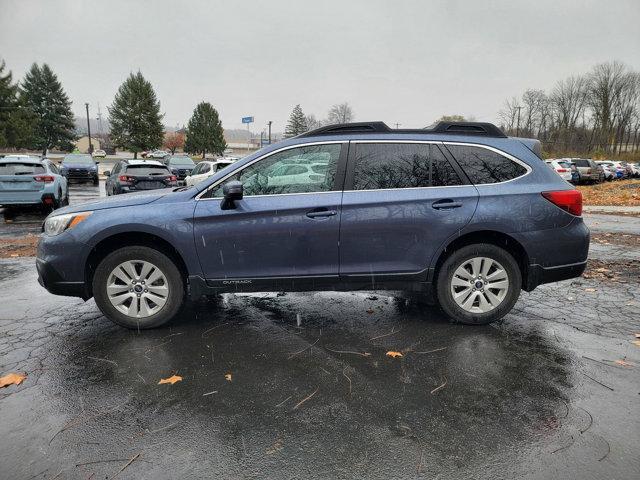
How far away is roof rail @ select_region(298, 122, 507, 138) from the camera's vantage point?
4.54m

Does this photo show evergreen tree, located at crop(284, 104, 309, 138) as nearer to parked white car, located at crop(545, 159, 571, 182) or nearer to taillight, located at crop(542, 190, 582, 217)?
parked white car, located at crop(545, 159, 571, 182)

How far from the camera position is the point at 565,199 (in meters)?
4.41

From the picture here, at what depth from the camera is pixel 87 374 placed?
3.50 metres

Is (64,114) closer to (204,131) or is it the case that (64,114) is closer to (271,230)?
(204,131)

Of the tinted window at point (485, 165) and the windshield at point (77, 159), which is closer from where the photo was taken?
the tinted window at point (485, 165)

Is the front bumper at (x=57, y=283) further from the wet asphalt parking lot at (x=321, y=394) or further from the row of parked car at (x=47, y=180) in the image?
the row of parked car at (x=47, y=180)

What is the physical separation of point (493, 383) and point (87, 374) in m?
3.04

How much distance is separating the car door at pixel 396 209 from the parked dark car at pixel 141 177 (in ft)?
33.9

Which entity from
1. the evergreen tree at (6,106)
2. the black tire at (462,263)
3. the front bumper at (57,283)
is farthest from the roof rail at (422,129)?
the evergreen tree at (6,106)

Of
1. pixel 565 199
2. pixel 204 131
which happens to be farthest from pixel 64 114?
pixel 565 199

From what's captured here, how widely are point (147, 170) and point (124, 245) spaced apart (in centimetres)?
1034

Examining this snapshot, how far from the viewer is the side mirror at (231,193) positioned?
408cm

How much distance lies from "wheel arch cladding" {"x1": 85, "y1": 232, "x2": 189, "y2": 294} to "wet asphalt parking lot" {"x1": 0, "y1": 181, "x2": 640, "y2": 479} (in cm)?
63

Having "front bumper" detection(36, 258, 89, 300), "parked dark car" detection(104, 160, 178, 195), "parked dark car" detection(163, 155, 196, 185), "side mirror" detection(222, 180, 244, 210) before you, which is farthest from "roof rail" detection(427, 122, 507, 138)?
"parked dark car" detection(163, 155, 196, 185)
